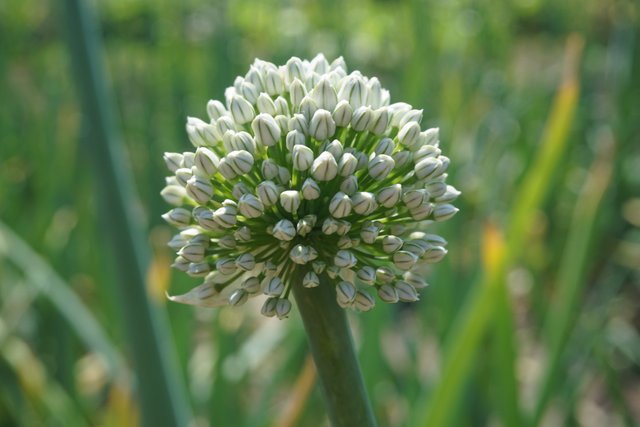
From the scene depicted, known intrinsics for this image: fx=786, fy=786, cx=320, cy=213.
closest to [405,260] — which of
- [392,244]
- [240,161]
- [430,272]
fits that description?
[392,244]

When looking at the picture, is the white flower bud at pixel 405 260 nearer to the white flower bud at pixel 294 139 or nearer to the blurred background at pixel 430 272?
the white flower bud at pixel 294 139

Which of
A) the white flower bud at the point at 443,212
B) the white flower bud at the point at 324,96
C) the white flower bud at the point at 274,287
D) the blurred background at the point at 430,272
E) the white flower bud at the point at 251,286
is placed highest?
the white flower bud at the point at 324,96

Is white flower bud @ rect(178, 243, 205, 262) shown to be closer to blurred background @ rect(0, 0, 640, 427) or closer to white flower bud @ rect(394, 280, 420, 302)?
white flower bud @ rect(394, 280, 420, 302)

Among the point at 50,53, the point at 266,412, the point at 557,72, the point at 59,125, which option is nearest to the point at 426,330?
the point at 266,412

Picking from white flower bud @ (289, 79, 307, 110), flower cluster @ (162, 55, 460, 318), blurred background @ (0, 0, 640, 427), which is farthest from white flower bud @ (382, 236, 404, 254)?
blurred background @ (0, 0, 640, 427)

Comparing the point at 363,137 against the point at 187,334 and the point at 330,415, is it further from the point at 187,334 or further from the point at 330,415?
the point at 187,334

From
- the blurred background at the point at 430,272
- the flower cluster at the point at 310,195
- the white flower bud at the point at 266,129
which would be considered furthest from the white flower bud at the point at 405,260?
the blurred background at the point at 430,272
